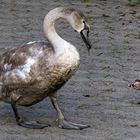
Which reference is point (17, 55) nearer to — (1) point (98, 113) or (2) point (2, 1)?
(1) point (98, 113)

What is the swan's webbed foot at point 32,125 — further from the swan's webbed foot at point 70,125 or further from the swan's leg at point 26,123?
the swan's webbed foot at point 70,125

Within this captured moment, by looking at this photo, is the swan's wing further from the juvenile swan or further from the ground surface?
the ground surface

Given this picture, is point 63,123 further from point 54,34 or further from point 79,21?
point 79,21

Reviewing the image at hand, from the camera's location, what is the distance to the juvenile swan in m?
6.45

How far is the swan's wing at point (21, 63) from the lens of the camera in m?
6.52

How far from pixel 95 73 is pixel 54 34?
6.76 ft

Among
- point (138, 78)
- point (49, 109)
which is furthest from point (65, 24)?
point (49, 109)

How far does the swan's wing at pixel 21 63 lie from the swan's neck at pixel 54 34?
72 mm

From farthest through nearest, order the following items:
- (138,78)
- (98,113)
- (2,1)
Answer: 1. (2,1)
2. (138,78)
3. (98,113)

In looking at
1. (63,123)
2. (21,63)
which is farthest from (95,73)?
(21,63)

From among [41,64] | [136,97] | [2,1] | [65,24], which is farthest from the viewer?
[2,1]

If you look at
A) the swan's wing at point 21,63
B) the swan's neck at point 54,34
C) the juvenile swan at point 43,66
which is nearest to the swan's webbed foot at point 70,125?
the juvenile swan at point 43,66

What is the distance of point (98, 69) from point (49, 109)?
154cm

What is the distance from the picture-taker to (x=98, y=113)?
7160 millimetres
